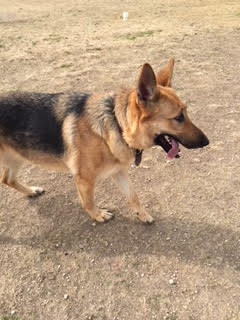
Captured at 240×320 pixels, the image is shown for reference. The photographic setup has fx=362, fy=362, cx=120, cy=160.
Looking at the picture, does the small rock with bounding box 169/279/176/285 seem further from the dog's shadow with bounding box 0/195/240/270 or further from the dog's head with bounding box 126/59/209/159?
the dog's head with bounding box 126/59/209/159

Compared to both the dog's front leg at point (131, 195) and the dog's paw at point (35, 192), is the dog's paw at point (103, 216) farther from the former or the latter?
the dog's paw at point (35, 192)

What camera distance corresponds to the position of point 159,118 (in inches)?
132

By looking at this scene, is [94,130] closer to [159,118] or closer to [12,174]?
[159,118]

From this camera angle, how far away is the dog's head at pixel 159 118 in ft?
10.7

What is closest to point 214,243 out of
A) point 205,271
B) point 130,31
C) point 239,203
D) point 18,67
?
point 205,271

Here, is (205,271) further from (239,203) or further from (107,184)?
(107,184)

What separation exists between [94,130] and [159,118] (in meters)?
0.73

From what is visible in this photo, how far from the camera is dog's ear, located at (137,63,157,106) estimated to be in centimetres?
310

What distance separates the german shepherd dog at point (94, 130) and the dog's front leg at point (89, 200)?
0.01 m

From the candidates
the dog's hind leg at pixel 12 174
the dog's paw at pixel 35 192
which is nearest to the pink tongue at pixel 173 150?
the dog's hind leg at pixel 12 174

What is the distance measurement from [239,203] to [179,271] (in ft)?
4.08

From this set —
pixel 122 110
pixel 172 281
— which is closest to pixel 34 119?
pixel 122 110

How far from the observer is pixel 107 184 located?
4.91 metres

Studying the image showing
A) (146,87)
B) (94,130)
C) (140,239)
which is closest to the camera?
(146,87)
